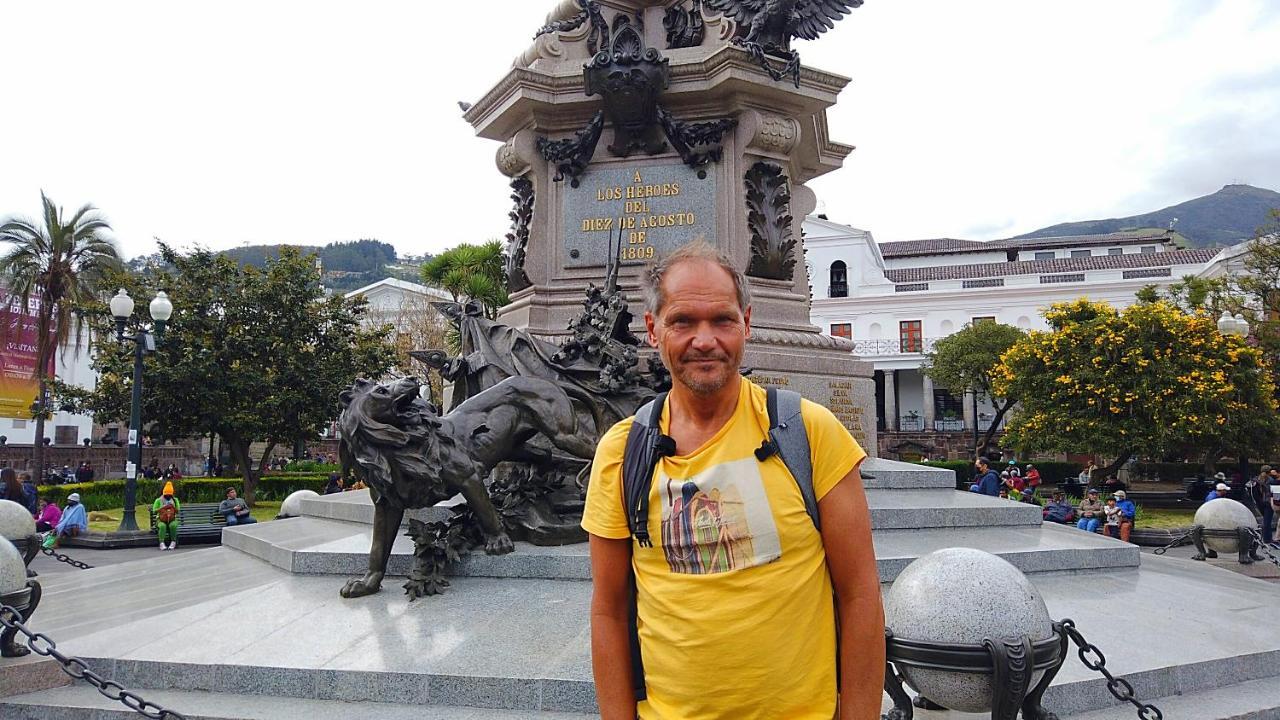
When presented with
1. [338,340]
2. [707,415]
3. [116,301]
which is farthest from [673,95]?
[338,340]

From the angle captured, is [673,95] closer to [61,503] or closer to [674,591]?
[674,591]

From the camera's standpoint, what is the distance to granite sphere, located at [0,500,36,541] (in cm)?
662

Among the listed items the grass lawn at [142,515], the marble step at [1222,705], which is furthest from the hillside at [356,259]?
the marble step at [1222,705]

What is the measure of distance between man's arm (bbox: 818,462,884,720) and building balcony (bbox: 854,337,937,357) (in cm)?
5187

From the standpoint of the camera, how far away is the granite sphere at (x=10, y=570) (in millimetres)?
4570

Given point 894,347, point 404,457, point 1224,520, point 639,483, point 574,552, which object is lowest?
point 1224,520

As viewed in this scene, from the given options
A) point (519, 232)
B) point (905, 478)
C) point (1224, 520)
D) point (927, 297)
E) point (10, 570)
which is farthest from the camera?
point (927, 297)

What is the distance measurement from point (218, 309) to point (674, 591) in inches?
1164

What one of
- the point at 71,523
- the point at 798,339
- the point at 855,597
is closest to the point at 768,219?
the point at 798,339

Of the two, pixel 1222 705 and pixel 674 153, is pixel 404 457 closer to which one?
pixel 1222 705

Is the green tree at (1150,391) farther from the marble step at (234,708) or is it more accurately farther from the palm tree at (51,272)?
the palm tree at (51,272)

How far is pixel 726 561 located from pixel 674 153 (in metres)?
8.58

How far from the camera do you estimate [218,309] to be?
91.8ft

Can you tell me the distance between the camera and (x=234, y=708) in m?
4.21
